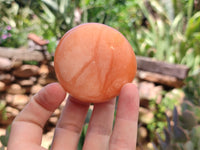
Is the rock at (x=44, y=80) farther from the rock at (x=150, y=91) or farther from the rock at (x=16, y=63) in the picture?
the rock at (x=150, y=91)

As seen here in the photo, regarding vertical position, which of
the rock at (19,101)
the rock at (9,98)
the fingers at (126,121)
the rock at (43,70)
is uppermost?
the fingers at (126,121)

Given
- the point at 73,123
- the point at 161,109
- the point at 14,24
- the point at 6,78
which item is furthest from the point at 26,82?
the point at 73,123

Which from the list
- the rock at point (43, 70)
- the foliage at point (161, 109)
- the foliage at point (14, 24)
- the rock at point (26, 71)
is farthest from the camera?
the foliage at point (14, 24)

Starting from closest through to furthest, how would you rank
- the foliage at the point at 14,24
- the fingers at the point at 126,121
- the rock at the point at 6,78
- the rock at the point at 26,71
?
the fingers at the point at 126,121 < the rock at the point at 6,78 < the rock at the point at 26,71 < the foliage at the point at 14,24

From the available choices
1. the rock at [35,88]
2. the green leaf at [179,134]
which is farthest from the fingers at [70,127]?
the rock at [35,88]

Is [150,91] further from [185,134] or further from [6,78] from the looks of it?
[6,78]

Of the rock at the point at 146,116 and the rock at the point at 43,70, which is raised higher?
the rock at the point at 43,70

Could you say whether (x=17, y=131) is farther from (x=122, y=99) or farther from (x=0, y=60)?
(x=0, y=60)
